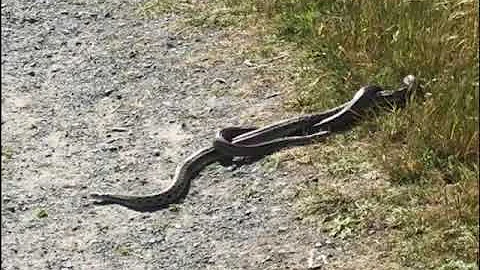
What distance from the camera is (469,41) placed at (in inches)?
211

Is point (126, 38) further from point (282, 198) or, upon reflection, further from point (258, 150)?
point (282, 198)

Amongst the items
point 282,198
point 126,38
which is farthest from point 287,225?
point 126,38

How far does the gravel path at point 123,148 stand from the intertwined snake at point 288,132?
4.0 inches

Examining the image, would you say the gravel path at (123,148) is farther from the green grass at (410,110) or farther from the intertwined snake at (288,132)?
the green grass at (410,110)

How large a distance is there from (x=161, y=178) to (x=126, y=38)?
6.33 feet

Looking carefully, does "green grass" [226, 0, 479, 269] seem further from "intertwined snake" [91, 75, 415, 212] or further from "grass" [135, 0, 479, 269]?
"intertwined snake" [91, 75, 415, 212]

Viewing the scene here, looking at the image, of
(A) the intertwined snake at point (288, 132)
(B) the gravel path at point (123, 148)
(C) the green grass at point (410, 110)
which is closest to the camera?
(C) the green grass at point (410, 110)

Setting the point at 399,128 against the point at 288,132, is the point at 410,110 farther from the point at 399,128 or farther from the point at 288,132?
the point at 288,132

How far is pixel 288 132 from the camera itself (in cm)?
559

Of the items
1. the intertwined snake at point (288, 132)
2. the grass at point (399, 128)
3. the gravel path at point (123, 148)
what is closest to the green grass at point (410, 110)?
the grass at point (399, 128)

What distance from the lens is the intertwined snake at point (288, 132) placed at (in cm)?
543

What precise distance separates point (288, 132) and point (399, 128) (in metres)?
0.68

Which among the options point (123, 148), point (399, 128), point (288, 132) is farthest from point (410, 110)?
point (123, 148)

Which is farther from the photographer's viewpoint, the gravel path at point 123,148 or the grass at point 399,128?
the gravel path at point 123,148
